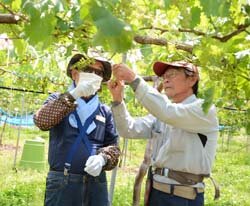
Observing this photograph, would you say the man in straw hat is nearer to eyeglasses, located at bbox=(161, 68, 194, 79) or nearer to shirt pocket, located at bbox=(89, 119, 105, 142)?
eyeglasses, located at bbox=(161, 68, 194, 79)

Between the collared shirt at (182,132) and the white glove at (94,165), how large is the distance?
8.1 inches

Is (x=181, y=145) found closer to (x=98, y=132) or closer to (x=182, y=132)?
(x=182, y=132)

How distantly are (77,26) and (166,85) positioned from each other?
1.10 m

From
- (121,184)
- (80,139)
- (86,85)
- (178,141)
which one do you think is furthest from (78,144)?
(121,184)

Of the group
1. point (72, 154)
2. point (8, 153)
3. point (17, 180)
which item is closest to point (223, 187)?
point (17, 180)

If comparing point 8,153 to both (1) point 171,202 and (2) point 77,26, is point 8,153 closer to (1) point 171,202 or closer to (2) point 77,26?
(1) point 171,202

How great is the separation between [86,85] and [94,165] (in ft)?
1.40

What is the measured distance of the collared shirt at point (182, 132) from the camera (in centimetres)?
214

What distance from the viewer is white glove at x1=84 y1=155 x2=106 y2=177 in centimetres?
250

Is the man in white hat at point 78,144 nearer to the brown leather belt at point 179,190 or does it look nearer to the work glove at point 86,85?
the work glove at point 86,85

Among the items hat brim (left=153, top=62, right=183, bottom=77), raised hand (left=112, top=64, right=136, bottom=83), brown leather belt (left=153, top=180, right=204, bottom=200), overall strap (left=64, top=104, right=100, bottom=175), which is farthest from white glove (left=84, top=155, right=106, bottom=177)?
raised hand (left=112, top=64, right=136, bottom=83)

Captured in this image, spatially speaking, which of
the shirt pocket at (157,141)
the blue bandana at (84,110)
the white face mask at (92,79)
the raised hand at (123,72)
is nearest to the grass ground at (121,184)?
the shirt pocket at (157,141)

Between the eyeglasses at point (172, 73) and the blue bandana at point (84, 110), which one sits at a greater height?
the eyeglasses at point (172, 73)

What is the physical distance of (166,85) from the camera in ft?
7.81
